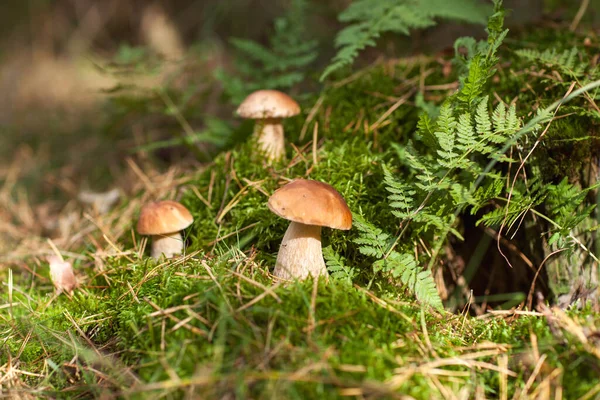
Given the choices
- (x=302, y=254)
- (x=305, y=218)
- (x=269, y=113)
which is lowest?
(x=302, y=254)

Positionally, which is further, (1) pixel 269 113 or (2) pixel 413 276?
(1) pixel 269 113

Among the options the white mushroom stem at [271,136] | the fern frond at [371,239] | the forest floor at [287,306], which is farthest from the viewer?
the white mushroom stem at [271,136]

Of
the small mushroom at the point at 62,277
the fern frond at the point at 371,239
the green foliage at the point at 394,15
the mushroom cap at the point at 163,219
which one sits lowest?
the small mushroom at the point at 62,277

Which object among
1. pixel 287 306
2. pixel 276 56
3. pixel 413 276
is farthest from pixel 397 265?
pixel 276 56

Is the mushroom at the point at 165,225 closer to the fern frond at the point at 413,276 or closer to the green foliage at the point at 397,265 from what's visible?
the green foliage at the point at 397,265

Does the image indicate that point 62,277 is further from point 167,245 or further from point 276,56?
point 276,56

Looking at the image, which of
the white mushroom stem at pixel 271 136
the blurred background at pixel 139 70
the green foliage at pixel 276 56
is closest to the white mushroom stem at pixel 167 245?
the white mushroom stem at pixel 271 136

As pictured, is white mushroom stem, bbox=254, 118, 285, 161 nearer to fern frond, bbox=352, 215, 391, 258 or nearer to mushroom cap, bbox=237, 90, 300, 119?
mushroom cap, bbox=237, 90, 300, 119

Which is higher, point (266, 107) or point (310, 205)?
point (266, 107)

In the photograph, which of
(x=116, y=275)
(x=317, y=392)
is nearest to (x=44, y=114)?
(x=116, y=275)
